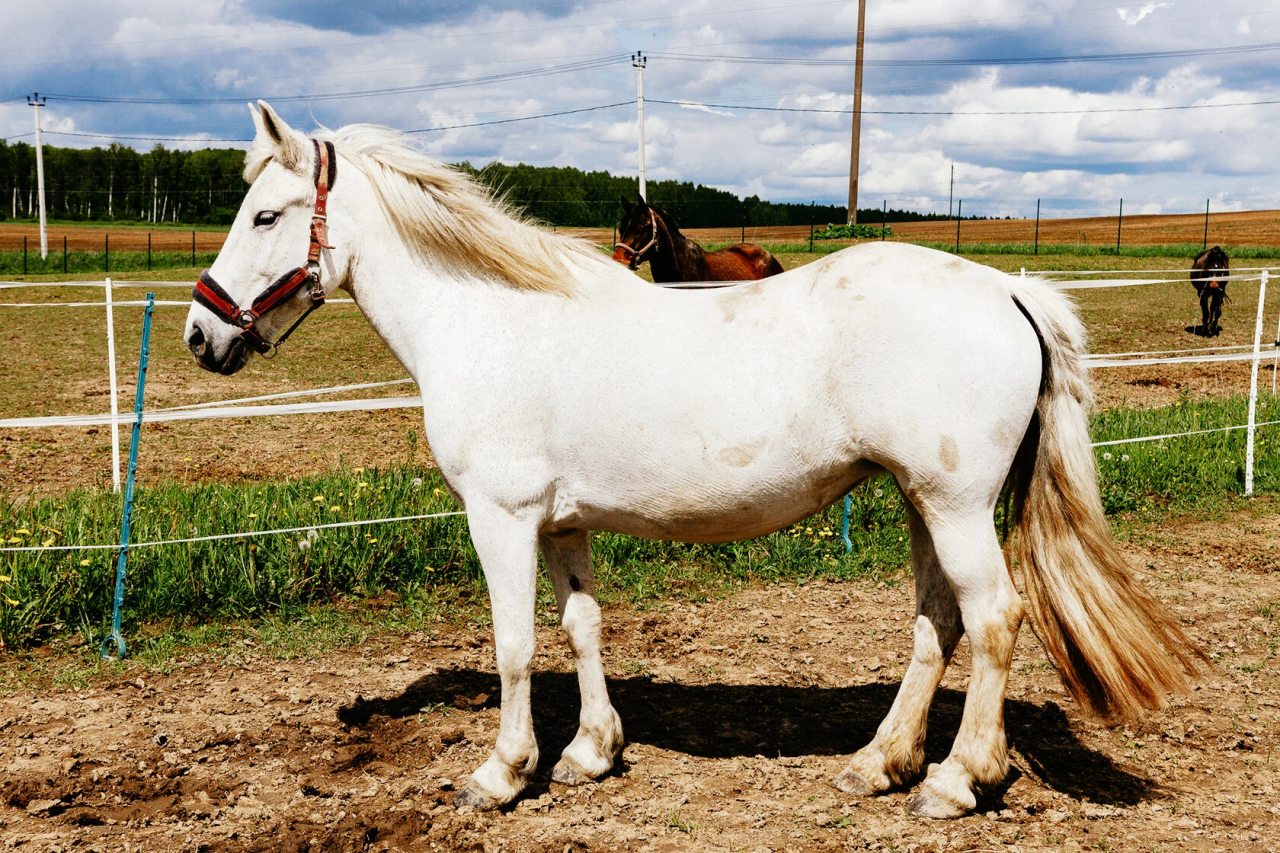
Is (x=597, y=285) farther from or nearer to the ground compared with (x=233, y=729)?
farther from the ground

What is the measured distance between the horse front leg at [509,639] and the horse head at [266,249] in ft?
3.18

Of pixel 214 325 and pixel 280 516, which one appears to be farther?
pixel 280 516

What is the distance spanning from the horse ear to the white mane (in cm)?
6

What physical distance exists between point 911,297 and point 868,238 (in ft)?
123

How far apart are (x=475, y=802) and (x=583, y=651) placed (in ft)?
2.08

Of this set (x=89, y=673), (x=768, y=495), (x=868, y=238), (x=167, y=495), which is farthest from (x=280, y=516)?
(x=868, y=238)

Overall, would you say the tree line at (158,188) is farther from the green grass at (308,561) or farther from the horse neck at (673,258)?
the green grass at (308,561)

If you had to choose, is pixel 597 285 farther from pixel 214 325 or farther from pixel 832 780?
pixel 832 780

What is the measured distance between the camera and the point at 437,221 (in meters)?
3.40

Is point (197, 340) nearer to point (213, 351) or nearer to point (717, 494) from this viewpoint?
point (213, 351)

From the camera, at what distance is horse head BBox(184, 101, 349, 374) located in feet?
10.8

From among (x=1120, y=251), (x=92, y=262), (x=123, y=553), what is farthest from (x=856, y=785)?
(x=92, y=262)

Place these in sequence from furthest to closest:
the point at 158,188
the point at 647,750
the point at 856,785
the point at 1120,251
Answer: the point at 158,188 → the point at 1120,251 → the point at 647,750 → the point at 856,785

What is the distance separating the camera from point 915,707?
342 cm
